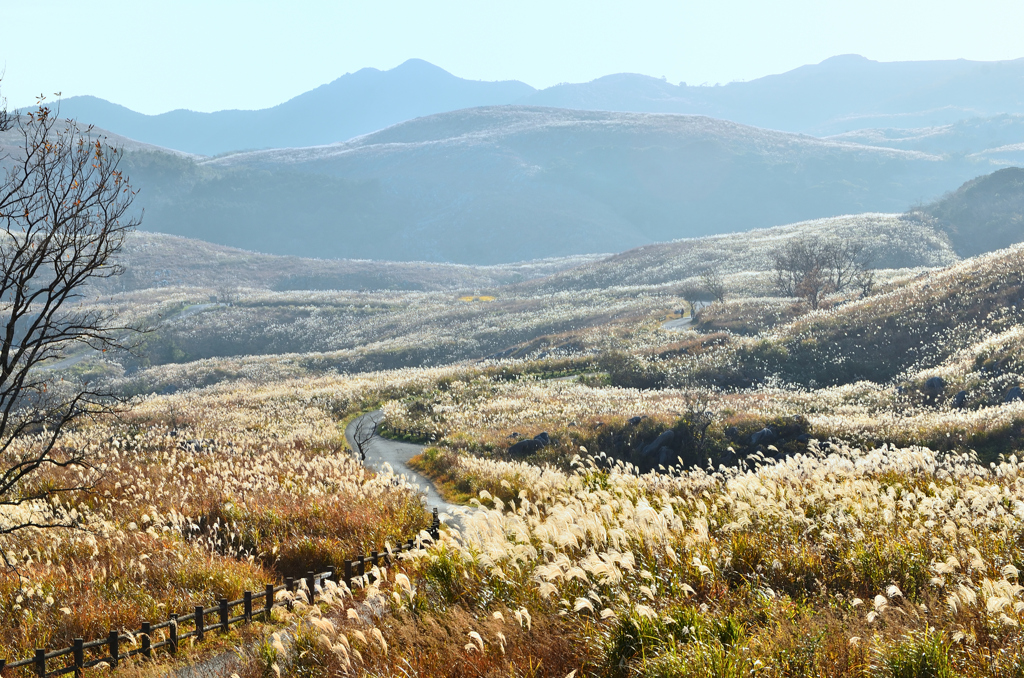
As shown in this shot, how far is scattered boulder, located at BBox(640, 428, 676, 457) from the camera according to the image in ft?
87.6

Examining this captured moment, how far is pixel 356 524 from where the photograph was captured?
1462 centimetres

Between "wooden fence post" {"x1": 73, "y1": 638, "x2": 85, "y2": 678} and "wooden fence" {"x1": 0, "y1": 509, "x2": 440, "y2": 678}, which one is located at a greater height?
"wooden fence post" {"x1": 73, "y1": 638, "x2": 85, "y2": 678}

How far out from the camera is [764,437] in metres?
25.7

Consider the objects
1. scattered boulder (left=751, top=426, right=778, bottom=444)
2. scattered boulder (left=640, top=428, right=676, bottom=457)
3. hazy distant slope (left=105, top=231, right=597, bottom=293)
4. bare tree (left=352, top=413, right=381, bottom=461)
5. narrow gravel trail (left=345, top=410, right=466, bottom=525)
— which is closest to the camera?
narrow gravel trail (left=345, top=410, right=466, bottom=525)

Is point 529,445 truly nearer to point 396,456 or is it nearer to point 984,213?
point 396,456

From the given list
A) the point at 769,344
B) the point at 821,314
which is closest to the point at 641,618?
the point at 769,344

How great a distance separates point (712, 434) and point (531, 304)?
74.1 metres

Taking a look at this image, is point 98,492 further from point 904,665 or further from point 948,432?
point 948,432

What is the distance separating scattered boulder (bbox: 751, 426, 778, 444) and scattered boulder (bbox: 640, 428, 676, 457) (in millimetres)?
2919

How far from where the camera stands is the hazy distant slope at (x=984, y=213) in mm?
122438

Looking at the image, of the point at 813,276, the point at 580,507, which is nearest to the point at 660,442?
the point at 580,507

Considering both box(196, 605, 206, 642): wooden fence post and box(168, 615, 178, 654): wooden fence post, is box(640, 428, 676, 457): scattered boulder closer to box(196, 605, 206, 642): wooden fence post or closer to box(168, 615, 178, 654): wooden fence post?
box(196, 605, 206, 642): wooden fence post

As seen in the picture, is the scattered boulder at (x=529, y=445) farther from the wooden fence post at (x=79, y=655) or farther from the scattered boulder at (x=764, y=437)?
the wooden fence post at (x=79, y=655)

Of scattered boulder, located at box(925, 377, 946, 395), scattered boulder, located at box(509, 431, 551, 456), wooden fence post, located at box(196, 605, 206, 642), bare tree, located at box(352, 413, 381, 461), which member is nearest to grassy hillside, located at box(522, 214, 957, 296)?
scattered boulder, located at box(925, 377, 946, 395)
